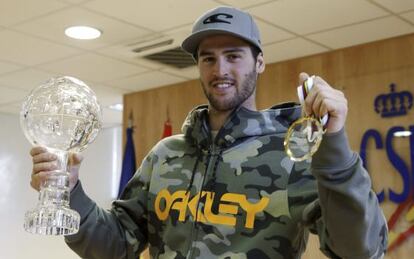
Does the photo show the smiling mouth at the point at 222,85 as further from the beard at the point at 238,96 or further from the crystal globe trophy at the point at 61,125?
the crystal globe trophy at the point at 61,125

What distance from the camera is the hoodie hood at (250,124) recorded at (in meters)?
1.42

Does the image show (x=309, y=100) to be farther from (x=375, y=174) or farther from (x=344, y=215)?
(x=375, y=174)

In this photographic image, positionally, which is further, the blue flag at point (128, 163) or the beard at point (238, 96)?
the blue flag at point (128, 163)

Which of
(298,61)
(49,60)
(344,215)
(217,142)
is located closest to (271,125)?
(217,142)

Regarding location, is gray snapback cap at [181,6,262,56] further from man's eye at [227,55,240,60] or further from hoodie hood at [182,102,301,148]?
hoodie hood at [182,102,301,148]

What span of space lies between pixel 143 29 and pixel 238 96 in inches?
90.2

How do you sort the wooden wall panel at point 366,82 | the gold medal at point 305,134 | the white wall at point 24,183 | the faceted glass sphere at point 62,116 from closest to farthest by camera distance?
the gold medal at point 305,134, the faceted glass sphere at point 62,116, the wooden wall panel at point 366,82, the white wall at point 24,183

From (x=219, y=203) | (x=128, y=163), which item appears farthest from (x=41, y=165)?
(x=128, y=163)

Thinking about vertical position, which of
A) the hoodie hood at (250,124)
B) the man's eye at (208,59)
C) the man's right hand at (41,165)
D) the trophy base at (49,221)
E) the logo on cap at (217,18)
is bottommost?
the trophy base at (49,221)

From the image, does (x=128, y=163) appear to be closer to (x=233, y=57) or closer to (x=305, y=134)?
(x=233, y=57)

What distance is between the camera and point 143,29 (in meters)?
3.60

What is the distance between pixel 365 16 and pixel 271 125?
2105 millimetres

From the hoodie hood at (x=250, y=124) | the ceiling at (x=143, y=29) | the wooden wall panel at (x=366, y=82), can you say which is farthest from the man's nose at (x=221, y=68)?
the wooden wall panel at (x=366, y=82)

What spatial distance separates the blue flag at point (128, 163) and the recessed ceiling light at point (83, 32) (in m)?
1.57
